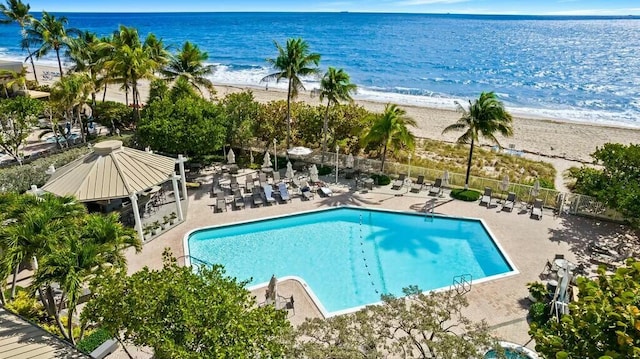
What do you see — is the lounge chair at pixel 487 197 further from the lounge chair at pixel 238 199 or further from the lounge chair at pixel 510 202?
the lounge chair at pixel 238 199

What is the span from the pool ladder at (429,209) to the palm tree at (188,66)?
16.4m

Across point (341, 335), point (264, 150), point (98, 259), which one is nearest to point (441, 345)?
point (341, 335)

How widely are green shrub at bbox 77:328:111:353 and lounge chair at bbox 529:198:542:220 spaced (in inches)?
723

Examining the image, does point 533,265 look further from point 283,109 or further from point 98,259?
point 283,109

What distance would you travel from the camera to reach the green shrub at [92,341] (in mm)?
11469

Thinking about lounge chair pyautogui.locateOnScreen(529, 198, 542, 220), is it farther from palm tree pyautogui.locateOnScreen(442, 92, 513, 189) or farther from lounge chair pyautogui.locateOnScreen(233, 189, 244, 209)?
lounge chair pyautogui.locateOnScreen(233, 189, 244, 209)

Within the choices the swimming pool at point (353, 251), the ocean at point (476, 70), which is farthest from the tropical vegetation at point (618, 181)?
the ocean at point (476, 70)

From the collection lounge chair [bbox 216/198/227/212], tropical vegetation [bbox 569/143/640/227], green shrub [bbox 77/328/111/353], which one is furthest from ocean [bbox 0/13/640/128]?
green shrub [bbox 77/328/111/353]

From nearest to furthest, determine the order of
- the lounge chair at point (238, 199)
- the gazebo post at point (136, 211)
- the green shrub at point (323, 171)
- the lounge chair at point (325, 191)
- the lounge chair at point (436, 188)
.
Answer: the gazebo post at point (136, 211), the lounge chair at point (238, 199), the lounge chair at point (325, 191), the lounge chair at point (436, 188), the green shrub at point (323, 171)

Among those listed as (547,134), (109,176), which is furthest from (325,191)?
(547,134)

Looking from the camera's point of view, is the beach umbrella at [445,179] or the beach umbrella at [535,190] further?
the beach umbrella at [445,179]

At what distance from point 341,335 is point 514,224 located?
46.4 ft

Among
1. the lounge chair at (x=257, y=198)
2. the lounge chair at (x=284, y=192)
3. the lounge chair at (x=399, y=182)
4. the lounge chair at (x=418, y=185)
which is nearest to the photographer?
the lounge chair at (x=257, y=198)

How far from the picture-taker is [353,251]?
18578 millimetres
